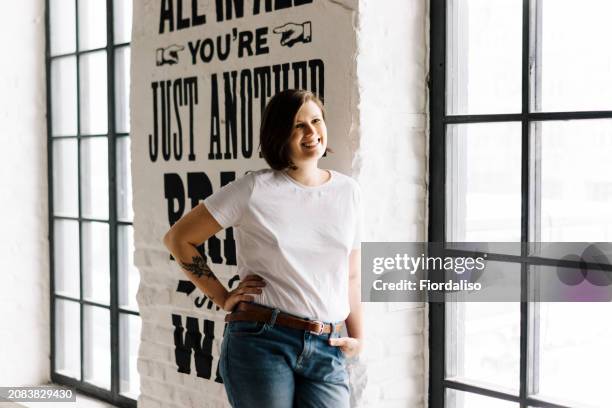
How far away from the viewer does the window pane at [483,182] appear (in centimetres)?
232

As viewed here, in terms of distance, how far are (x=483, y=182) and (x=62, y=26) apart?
2661mm

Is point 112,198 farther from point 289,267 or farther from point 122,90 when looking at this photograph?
point 289,267

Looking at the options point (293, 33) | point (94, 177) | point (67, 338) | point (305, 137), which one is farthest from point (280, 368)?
point (67, 338)

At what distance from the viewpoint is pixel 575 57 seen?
2.15 m

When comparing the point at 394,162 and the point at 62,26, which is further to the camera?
the point at 62,26

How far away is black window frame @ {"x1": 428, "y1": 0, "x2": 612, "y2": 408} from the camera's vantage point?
7.41 ft

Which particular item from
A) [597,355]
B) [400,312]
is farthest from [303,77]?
[597,355]

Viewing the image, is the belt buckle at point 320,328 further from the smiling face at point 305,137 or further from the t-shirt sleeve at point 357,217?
the smiling face at point 305,137

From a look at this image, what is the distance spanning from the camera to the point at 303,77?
252 cm

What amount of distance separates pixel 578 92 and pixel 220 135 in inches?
50.8

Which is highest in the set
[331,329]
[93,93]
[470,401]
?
[93,93]

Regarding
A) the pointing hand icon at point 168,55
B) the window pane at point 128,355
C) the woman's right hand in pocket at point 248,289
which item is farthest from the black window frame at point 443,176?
the window pane at point 128,355

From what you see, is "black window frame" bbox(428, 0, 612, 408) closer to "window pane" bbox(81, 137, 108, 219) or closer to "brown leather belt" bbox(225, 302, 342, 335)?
"brown leather belt" bbox(225, 302, 342, 335)

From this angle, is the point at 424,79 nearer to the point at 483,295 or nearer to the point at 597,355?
the point at 483,295
